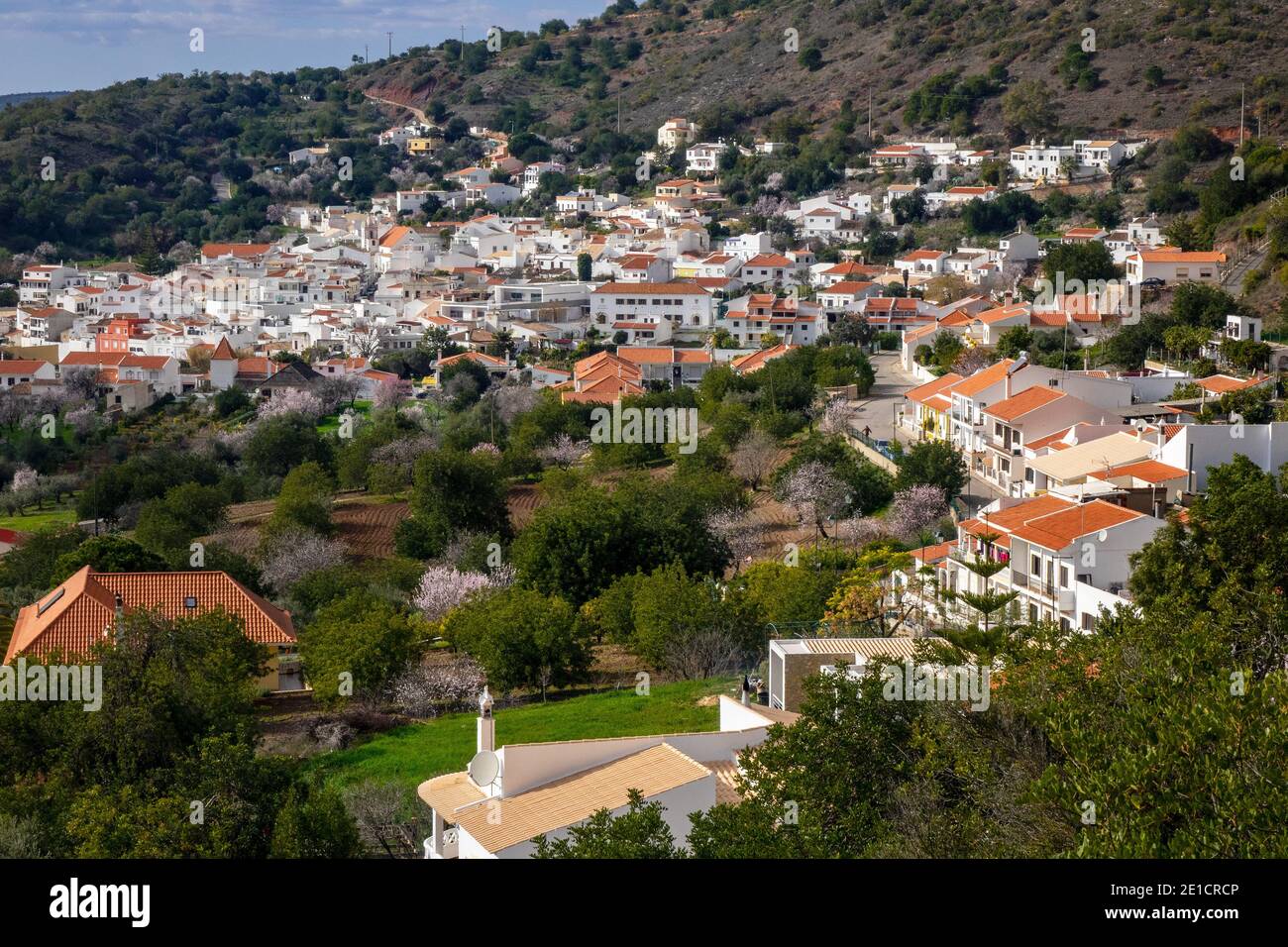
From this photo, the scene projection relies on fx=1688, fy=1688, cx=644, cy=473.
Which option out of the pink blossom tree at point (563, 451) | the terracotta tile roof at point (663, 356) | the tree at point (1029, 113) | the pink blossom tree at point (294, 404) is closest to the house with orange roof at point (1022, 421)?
the pink blossom tree at point (563, 451)

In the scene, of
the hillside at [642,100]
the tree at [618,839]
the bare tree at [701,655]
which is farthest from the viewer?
the hillside at [642,100]

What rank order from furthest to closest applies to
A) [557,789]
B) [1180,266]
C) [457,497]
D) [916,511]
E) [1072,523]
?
1. [1180,266]
2. [457,497]
3. [916,511]
4. [1072,523]
5. [557,789]

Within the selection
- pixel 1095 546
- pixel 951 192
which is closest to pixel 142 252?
pixel 951 192

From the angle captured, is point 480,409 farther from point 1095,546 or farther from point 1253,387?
point 1095,546

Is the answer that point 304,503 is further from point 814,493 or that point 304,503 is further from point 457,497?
point 814,493

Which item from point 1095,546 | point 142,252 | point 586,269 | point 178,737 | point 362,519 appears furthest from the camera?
point 142,252

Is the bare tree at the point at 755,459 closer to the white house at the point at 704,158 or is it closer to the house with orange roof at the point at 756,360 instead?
the house with orange roof at the point at 756,360

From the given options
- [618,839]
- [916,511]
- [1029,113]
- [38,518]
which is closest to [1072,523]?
[916,511]
